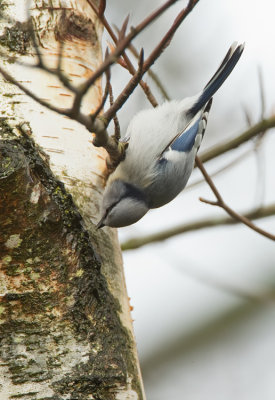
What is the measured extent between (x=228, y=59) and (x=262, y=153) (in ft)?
1.74

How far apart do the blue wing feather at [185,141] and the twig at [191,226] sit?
44 centimetres

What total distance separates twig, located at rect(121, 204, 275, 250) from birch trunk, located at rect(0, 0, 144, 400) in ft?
2.86

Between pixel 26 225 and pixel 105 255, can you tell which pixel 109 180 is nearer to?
pixel 105 255

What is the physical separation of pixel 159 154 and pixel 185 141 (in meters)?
0.13

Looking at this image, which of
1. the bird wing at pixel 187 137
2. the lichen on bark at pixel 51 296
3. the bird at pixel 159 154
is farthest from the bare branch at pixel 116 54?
the bird wing at pixel 187 137

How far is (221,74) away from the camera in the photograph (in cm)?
244

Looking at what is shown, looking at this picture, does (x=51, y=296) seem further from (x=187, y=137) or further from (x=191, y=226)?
(x=191, y=226)

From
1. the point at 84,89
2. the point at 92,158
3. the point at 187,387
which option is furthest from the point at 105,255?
the point at 187,387

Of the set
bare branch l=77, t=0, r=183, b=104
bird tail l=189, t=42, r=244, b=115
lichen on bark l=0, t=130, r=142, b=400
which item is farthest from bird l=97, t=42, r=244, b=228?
bare branch l=77, t=0, r=183, b=104

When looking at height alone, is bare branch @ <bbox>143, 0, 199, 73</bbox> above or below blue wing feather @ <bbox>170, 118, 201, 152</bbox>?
above

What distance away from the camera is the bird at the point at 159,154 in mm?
2193

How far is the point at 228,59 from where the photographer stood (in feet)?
7.89

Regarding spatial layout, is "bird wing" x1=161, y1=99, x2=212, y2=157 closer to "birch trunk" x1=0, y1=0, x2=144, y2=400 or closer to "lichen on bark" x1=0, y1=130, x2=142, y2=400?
"birch trunk" x1=0, y1=0, x2=144, y2=400

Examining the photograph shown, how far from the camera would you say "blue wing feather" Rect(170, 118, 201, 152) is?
91.3 inches
